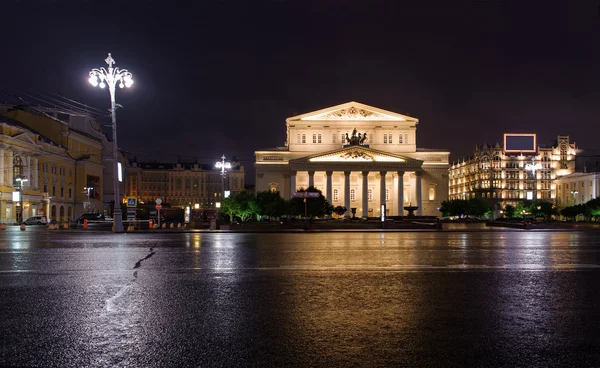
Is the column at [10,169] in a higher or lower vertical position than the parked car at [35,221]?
higher

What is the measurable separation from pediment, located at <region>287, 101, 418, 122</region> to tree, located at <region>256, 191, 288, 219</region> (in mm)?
34532

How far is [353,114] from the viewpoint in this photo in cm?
8862

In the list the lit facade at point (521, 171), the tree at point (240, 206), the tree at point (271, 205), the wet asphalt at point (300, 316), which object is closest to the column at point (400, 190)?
the tree at point (271, 205)

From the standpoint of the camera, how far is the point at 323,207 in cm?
5578

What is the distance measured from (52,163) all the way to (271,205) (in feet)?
129

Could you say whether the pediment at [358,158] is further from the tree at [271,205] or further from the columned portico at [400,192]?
the tree at [271,205]

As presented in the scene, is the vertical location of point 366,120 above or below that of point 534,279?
above

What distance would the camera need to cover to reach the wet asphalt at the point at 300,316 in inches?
226

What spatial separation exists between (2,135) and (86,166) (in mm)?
26640

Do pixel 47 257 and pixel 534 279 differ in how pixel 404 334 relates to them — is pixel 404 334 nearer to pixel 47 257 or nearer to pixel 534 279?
pixel 534 279

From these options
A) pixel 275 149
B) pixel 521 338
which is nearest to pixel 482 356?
pixel 521 338

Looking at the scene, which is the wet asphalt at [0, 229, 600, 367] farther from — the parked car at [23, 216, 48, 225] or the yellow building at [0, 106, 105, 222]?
the yellow building at [0, 106, 105, 222]

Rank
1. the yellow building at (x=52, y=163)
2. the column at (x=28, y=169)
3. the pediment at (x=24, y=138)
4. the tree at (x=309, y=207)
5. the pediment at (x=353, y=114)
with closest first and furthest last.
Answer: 1. the tree at (x=309, y=207)
2. the pediment at (x=24, y=138)
3. the yellow building at (x=52, y=163)
4. the column at (x=28, y=169)
5. the pediment at (x=353, y=114)

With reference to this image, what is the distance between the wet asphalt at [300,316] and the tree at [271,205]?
129ft
